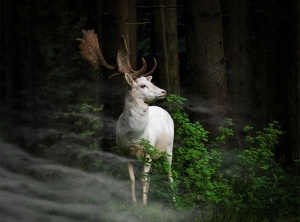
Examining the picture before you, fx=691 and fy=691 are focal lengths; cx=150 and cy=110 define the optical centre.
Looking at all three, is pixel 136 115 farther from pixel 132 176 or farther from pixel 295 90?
pixel 295 90

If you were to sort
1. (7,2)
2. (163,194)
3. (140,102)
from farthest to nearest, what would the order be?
(7,2)
(140,102)
(163,194)

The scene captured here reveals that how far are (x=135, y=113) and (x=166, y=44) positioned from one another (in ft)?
9.09

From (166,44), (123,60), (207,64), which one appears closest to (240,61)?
(207,64)

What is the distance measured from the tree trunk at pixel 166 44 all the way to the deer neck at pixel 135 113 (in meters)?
2.30

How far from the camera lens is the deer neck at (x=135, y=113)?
8.93 m

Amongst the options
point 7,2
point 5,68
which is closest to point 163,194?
point 7,2

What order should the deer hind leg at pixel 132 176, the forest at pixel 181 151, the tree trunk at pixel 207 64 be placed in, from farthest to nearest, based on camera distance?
1. the tree trunk at pixel 207 64
2. the deer hind leg at pixel 132 176
3. the forest at pixel 181 151

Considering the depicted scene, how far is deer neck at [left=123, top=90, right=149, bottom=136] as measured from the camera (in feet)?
29.3

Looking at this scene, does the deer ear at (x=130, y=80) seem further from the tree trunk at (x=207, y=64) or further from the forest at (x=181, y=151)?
the tree trunk at (x=207, y=64)

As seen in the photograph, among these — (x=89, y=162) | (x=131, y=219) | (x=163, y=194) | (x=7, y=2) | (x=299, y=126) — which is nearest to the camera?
(x=131, y=219)

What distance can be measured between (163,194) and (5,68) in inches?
983

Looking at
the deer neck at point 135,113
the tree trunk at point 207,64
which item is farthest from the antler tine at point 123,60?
the tree trunk at point 207,64

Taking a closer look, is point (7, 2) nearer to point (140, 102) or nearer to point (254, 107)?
point (254, 107)

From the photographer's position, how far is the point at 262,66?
23.7 m
